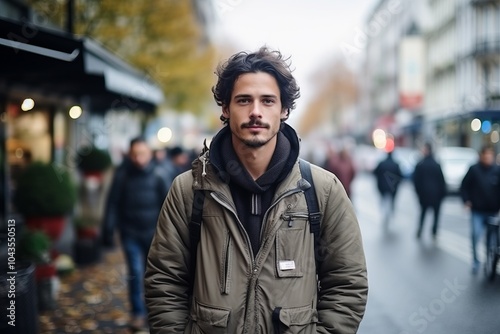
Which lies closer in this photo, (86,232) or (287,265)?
(287,265)

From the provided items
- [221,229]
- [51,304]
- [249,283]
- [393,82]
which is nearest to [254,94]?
[221,229]

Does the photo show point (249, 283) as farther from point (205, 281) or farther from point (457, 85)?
point (457, 85)

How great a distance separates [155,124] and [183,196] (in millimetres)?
22266

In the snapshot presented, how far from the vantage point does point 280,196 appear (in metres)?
2.65

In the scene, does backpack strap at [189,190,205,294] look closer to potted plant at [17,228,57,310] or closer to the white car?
potted plant at [17,228,57,310]

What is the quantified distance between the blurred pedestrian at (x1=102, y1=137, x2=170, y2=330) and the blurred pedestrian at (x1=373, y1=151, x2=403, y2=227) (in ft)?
31.6

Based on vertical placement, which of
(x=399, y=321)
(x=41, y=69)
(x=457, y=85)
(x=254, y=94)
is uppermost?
(x=457, y=85)

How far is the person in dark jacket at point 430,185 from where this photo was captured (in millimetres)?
13547

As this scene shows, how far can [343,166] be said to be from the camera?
1492cm

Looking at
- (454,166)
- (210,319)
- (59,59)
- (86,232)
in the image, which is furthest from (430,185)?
(454,166)

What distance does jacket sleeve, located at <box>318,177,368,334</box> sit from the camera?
104 inches

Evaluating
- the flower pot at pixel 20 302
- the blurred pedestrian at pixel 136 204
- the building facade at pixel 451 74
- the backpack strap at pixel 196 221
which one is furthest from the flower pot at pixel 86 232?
the building facade at pixel 451 74

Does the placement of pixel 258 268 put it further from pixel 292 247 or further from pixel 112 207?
pixel 112 207

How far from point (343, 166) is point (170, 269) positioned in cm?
1249
